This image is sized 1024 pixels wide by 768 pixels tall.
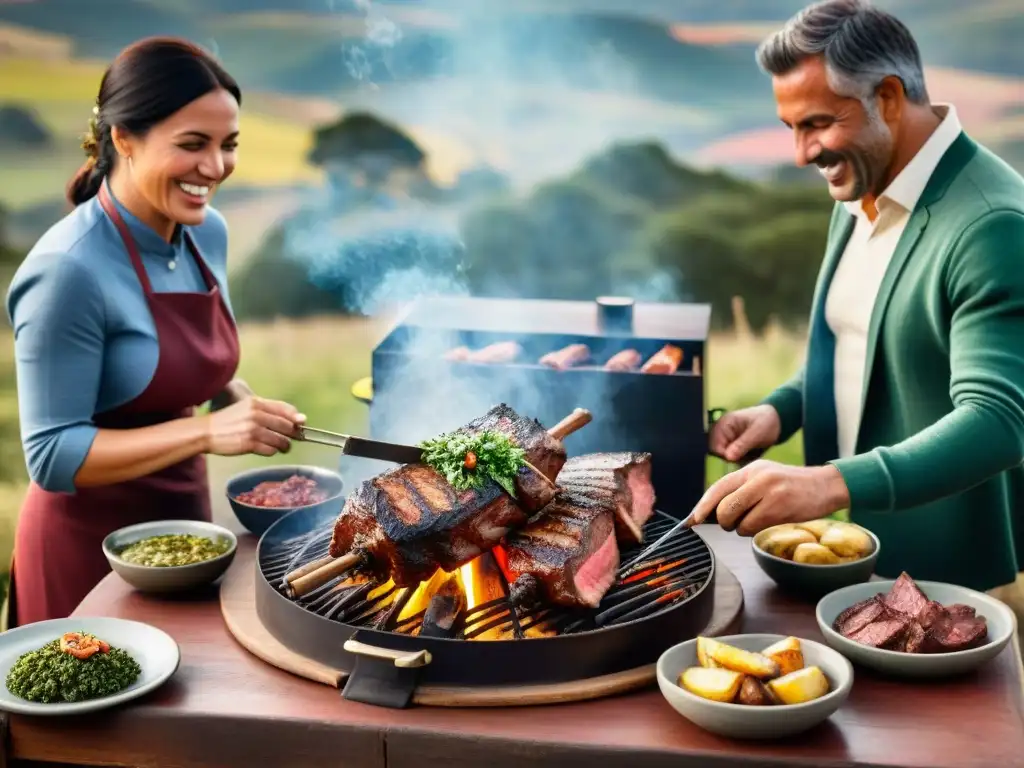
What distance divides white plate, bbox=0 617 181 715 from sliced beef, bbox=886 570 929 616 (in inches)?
75.8

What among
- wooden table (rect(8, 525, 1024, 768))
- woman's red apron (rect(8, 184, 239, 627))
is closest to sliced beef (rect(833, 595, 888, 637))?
wooden table (rect(8, 525, 1024, 768))

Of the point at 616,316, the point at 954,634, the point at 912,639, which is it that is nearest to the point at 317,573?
the point at 912,639

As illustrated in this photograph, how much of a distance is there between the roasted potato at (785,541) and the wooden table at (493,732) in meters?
0.58

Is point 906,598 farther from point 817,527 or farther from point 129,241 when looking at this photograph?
point 129,241

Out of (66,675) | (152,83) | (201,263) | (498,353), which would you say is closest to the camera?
(66,675)

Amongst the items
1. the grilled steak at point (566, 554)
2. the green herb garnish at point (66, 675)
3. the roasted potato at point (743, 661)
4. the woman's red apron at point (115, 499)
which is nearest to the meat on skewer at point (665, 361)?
the grilled steak at point (566, 554)

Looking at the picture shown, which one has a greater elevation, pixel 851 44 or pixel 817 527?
pixel 851 44

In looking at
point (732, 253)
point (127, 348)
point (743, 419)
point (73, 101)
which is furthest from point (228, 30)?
point (743, 419)

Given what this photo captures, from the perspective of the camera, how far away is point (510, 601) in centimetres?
296

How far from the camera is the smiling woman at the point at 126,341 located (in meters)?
3.52

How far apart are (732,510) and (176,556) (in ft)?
5.67

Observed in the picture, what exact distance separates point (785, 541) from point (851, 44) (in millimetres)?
1570

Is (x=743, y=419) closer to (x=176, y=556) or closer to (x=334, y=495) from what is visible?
(x=334, y=495)

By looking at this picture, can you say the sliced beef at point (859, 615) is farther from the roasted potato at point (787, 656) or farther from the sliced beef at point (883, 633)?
the roasted potato at point (787, 656)
